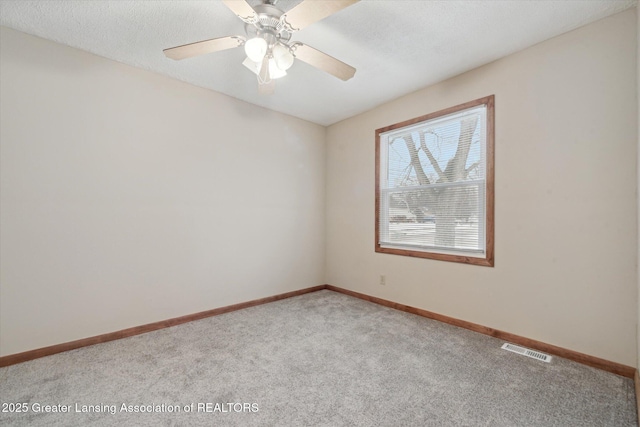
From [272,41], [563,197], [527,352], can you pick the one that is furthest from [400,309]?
[272,41]

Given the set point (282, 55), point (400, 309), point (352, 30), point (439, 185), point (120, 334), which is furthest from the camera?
point (400, 309)

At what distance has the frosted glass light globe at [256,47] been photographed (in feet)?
5.39

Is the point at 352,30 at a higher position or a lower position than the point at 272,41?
higher

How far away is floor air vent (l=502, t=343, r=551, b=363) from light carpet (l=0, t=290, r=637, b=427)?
66 millimetres

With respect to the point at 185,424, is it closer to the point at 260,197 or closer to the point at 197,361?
the point at 197,361

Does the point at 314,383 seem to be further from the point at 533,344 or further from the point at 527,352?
the point at 533,344

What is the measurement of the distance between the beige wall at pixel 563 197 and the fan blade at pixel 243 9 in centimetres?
212

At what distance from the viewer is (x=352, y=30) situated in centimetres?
214

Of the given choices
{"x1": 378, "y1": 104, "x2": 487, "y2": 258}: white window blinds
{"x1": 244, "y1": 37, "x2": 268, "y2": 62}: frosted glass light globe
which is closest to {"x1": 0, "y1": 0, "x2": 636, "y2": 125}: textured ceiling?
{"x1": 244, "y1": 37, "x2": 268, "y2": 62}: frosted glass light globe

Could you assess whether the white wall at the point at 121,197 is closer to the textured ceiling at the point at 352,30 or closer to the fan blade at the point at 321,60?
the textured ceiling at the point at 352,30

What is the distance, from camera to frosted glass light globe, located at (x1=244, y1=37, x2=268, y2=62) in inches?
64.7

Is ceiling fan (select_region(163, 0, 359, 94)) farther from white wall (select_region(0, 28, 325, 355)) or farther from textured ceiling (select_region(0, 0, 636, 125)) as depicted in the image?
white wall (select_region(0, 28, 325, 355))

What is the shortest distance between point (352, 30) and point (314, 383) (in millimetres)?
2528

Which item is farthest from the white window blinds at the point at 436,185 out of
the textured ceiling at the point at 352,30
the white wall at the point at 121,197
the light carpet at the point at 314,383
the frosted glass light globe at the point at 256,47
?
the frosted glass light globe at the point at 256,47
